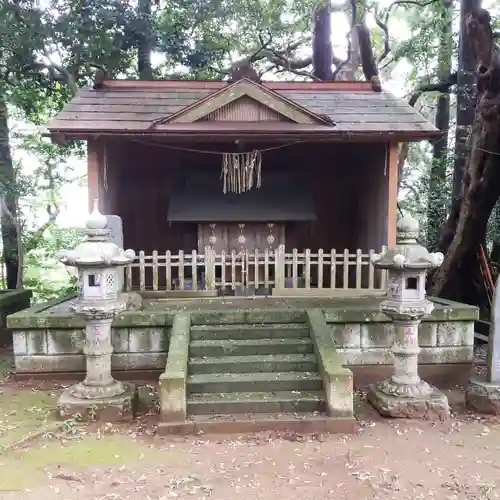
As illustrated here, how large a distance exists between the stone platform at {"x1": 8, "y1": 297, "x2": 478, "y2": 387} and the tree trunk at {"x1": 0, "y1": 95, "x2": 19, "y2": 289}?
628 centimetres

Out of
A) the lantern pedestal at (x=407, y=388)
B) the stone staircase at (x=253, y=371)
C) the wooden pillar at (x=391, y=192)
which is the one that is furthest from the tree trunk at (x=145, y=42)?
the lantern pedestal at (x=407, y=388)

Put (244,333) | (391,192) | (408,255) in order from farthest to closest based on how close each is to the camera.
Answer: (391,192) < (244,333) < (408,255)

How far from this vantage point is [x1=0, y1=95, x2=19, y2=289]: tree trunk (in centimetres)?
1299

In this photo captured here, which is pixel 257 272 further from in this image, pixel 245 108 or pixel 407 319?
pixel 407 319

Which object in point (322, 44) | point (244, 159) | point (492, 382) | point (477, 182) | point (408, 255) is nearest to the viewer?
point (408, 255)

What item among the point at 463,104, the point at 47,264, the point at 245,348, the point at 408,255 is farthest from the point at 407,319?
the point at 47,264

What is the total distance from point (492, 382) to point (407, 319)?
4.93 ft

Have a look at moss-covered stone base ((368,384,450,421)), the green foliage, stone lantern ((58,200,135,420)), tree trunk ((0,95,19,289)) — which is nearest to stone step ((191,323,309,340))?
stone lantern ((58,200,135,420))

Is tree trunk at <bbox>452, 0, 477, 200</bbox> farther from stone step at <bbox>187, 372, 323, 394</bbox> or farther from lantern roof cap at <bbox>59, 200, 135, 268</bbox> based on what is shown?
lantern roof cap at <bbox>59, 200, 135, 268</bbox>

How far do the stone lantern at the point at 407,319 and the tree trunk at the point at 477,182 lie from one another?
15.6ft

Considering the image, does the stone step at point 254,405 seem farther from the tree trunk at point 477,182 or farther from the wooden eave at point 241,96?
the tree trunk at point 477,182

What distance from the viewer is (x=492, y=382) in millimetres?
6746

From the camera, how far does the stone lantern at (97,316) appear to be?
20.7 ft

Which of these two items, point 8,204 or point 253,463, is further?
point 8,204
